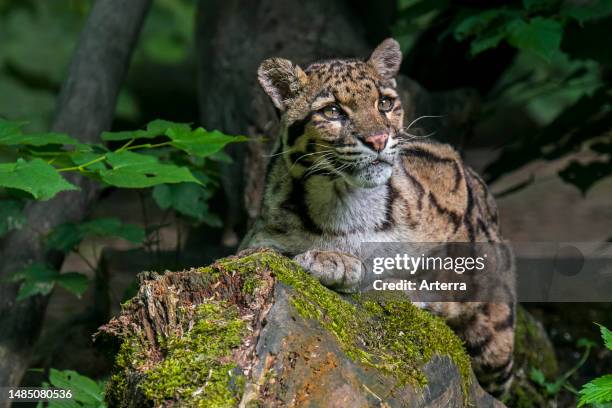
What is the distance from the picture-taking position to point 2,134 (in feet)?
18.9

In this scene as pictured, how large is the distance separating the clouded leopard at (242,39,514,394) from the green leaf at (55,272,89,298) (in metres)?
1.60

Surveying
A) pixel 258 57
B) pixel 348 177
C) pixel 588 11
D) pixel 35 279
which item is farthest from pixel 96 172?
pixel 588 11

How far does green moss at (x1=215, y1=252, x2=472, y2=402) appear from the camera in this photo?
450cm

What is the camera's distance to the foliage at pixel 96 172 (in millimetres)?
5145

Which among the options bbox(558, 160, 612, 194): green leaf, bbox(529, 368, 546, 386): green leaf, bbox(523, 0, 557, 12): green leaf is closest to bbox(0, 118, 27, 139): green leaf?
bbox(523, 0, 557, 12): green leaf

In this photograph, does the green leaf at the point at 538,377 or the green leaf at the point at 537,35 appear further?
the green leaf at the point at 538,377

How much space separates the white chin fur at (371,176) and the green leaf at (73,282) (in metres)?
2.60

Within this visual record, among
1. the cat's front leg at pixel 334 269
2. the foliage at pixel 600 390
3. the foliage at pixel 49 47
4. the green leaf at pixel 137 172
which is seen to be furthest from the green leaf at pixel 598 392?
the foliage at pixel 49 47

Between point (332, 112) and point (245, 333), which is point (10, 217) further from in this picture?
point (245, 333)

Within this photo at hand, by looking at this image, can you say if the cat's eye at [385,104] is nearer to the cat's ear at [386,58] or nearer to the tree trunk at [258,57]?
the cat's ear at [386,58]

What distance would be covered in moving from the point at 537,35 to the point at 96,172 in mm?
3584

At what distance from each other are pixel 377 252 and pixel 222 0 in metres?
5.02

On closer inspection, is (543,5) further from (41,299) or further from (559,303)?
(41,299)

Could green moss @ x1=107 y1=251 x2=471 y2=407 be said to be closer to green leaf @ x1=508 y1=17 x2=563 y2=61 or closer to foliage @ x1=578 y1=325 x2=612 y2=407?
foliage @ x1=578 y1=325 x2=612 y2=407
